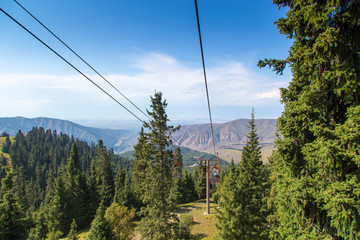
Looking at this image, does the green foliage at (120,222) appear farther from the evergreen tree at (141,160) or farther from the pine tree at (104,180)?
the pine tree at (104,180)

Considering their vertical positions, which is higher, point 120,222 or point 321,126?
point 321,126

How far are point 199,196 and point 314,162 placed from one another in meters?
60.0

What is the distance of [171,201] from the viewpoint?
62.5 ft

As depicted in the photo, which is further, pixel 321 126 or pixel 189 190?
pixel 189 190

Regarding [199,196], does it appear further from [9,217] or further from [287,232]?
[287,232]

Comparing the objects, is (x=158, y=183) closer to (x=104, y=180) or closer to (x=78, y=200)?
(x=78, y=200)

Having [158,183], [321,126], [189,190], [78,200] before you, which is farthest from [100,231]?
[189,190]

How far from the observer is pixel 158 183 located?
1842 centimetres

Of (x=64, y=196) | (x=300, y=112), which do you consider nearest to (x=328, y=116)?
(x=300, y=112)

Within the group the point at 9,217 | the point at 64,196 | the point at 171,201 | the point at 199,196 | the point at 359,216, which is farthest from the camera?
the point at 199,196

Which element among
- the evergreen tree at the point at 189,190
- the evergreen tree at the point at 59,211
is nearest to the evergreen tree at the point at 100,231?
the evergreen tree at the point at 59,211

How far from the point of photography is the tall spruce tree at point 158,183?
17.9 meters

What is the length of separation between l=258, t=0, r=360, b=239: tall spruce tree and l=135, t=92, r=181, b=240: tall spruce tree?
1278cm

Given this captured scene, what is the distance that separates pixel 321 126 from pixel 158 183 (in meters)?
15.4
